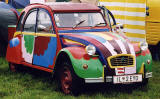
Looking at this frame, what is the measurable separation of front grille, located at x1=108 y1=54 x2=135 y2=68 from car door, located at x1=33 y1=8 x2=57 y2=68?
4.13ft

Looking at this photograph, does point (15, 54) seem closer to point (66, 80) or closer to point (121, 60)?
point (66, 80)

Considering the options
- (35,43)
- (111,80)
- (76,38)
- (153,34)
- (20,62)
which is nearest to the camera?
(111,80)

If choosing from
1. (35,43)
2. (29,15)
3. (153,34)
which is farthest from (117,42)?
(153,34)

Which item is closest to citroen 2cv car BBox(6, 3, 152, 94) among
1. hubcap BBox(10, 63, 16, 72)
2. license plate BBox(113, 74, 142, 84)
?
license plate BBox(113, 74, 142, 84)

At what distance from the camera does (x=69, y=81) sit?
649cm

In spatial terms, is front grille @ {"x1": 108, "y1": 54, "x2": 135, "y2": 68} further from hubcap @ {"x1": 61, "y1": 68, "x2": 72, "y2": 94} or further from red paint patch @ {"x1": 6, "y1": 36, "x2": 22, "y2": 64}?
red paint patch @ {"x1": 6, "y1": 36, "x2": 22, "y2": 64}

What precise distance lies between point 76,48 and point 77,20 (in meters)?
1.13

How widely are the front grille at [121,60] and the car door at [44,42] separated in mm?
1260

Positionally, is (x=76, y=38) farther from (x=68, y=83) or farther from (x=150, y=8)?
(x=150, y=8)

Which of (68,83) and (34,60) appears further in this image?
(34,60)

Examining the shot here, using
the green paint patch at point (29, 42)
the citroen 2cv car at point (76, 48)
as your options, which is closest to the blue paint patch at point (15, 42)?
the citroen 2cv car at point (76, 48)

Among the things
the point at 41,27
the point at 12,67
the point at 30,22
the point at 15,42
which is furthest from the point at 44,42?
the point at 12,67

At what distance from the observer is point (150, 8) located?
10984mm

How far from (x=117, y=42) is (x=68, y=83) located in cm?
110
